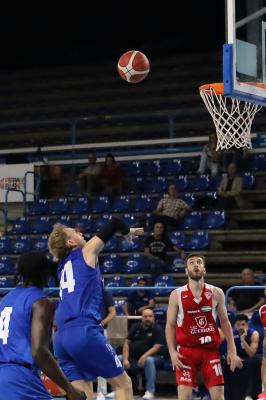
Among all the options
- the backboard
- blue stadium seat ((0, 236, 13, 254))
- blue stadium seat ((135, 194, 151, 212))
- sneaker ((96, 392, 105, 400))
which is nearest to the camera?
the backboard

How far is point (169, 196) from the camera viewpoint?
1833 centimetres

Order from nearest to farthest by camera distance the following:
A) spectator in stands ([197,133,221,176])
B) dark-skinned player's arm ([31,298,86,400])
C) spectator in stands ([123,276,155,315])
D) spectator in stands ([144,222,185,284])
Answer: dark-skinned player's arm ([31,298,86,400])
spectator in stands ([123,276,155,315])
spectator in stands ([144,222,185,284])
spectator in stands ([197,133,221,176])

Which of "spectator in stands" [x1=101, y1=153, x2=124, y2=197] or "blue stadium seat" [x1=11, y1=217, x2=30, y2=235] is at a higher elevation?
"spectator in stands" [x1=101, y1=153, x2=124, y2=197]

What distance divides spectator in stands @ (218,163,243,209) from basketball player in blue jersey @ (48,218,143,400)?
10.3 m

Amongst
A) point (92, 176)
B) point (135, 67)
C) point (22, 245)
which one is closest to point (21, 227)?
point (22, 245)

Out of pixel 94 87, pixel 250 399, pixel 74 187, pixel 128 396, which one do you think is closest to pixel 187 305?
pixel 128 396

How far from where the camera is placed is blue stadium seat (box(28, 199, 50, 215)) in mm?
20422

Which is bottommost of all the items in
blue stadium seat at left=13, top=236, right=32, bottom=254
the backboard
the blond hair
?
blue stadium seat at left=13, top=236, right=32, bottom=254

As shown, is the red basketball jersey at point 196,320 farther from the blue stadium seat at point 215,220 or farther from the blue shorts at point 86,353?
the blue stadium seat at point 215,220

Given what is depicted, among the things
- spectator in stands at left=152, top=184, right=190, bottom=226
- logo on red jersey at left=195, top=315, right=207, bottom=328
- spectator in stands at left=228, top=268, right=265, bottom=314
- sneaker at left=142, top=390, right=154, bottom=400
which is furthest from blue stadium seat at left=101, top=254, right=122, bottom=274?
logo on red jersey at left=195, top=315, right=207, bottom=328

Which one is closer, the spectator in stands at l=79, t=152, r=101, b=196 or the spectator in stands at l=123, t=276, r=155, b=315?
the spectator in stands at l=123, t=276, r=155, b=315

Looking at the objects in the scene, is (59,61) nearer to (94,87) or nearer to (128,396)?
(94,87)

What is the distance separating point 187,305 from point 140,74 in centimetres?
423

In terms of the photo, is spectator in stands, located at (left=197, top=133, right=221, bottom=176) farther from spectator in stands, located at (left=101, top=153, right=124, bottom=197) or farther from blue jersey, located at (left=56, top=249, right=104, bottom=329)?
blue jersey, located at (left=56, top=249, right=104, bottom=329)
